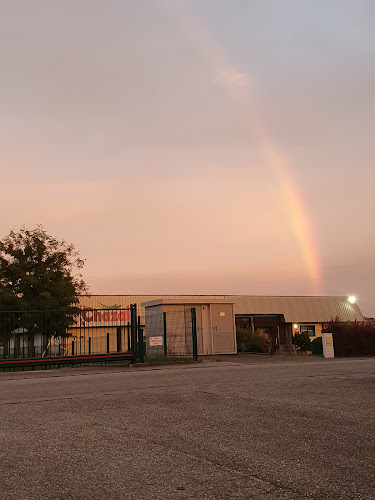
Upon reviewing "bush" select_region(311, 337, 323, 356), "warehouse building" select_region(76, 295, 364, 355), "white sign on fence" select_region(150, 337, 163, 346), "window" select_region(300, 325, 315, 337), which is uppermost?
"warehouse building" select_region(76, 295, 364, 355)

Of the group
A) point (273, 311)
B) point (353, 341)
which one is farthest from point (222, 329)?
point (273, 311)

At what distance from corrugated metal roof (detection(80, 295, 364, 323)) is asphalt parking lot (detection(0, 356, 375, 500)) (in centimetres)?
4023

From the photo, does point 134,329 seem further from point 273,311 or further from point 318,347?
point 273,311

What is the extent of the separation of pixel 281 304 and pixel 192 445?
5080 centimetres

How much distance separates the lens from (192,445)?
17.4 ft

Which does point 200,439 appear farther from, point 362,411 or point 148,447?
point 362,411

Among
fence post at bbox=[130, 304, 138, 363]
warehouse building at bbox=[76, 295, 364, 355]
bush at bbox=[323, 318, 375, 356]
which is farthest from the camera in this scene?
warehouse building at bbox=[76, 295, 364, 355]

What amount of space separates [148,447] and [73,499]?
162 centimetres

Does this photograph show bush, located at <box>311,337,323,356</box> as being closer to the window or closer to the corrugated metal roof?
the corrugated metal roof

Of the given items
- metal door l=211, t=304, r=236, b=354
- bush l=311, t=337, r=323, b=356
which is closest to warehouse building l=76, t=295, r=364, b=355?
bush l=311, t=337, r=323, b=356

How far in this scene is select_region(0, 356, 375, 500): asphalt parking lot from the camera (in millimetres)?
3936

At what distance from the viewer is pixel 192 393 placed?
32.1ft

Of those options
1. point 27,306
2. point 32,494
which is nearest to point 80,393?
point 32,494

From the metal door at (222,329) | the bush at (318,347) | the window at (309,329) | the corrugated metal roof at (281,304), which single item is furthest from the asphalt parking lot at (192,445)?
the window at (309,329)
